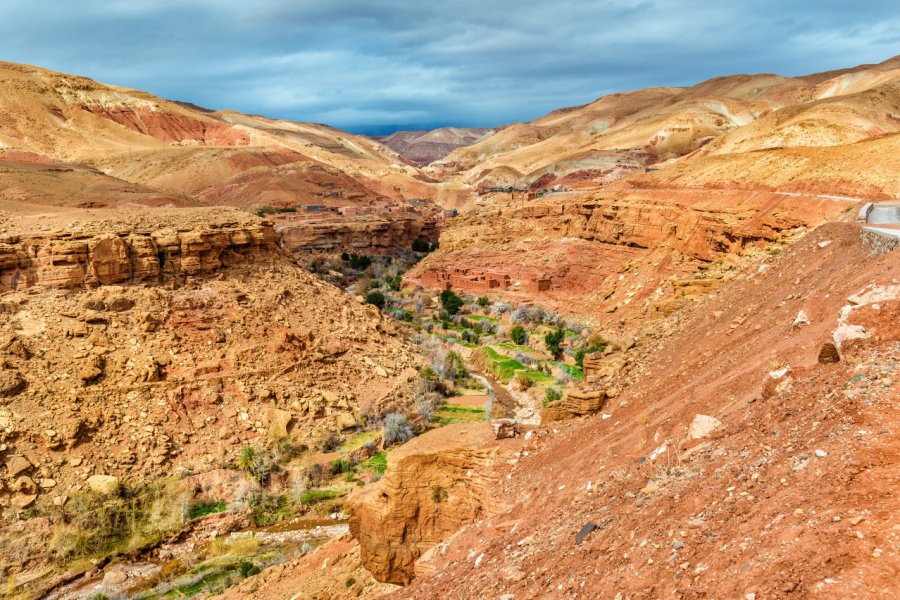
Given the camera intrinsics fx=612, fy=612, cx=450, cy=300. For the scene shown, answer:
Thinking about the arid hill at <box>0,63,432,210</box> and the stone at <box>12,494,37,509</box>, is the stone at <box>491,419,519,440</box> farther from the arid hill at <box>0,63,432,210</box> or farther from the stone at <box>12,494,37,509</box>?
the arid hill at <box>0,63,432,210</box>

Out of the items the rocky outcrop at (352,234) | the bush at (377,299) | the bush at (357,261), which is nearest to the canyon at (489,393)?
the bush at (377,299)

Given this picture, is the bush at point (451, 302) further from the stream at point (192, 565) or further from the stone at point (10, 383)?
the stone at point (10, 383)

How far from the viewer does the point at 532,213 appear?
41156mm

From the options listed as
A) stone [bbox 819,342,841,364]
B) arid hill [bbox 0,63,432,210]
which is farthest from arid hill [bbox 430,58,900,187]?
stone [bbox 819,342,841,364]

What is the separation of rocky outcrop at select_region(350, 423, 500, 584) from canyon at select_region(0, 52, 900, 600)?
0.04 metres

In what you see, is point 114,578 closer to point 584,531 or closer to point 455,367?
point 584,531

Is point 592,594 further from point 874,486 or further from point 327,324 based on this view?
point 327,324

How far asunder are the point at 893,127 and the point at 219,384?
4831cm

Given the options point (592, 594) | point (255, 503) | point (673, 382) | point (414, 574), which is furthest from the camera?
point (255, 503)

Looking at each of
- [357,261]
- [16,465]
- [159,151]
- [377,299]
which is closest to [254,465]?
[16,465]

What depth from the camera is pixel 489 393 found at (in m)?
23.2

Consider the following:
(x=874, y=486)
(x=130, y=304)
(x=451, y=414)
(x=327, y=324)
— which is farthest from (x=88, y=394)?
(x=874, y=486)

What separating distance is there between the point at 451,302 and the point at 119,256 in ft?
63.1

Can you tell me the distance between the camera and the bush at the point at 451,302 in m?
34.4
